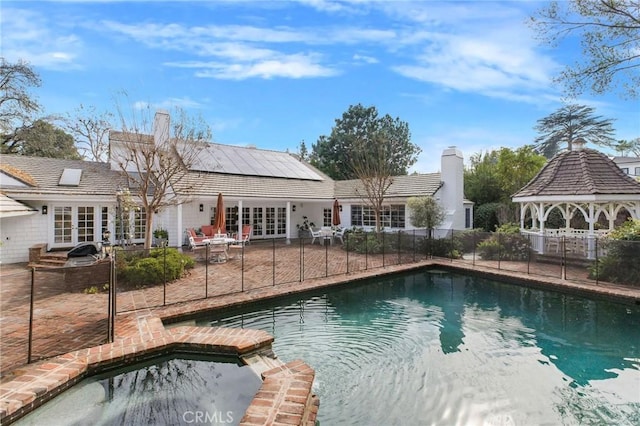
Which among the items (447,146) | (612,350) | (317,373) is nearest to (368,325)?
(317,373)

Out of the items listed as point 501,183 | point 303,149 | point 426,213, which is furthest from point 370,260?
point 303,149

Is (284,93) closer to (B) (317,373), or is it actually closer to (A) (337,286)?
(A) (337,286)

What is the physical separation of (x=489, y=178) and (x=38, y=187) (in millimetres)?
24336

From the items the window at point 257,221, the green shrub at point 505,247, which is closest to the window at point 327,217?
the window at point 257,221

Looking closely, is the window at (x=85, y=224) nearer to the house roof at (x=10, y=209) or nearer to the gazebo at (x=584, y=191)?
the house roof at (x=10, y=209)

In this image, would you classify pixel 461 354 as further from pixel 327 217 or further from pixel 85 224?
pixel 327 217

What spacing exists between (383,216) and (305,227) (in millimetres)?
4864

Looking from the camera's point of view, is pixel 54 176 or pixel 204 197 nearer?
pixel 54 176

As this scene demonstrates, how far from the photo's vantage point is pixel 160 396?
4.70 metres
